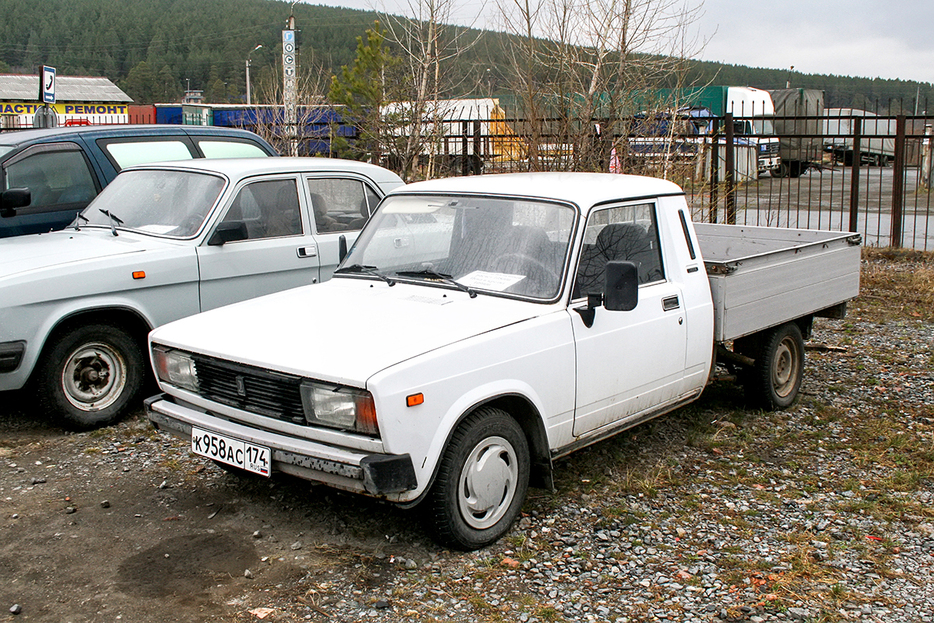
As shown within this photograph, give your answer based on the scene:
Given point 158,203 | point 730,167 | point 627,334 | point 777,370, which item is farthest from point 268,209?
point 730,167

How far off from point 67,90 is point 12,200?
65689mm

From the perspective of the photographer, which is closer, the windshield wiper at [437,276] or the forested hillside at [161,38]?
the windshield wiper at [437,276]

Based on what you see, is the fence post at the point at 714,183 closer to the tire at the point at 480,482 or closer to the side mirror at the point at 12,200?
the tire at the point at 480,482

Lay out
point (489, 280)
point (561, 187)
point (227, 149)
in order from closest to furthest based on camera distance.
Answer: point (489, 280) → point (561, 187) → point (227, 149)

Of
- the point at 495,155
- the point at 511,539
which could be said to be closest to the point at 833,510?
the point at 511,539

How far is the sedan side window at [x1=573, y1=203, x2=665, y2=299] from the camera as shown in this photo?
4637 millimetres

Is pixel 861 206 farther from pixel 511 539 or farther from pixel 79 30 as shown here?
pixel 79 30

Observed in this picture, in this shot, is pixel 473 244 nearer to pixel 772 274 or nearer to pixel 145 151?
pixel 772 274

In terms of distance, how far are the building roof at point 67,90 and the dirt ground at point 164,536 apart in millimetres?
63123

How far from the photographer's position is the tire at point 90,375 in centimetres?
565

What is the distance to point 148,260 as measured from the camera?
5941 millimetres

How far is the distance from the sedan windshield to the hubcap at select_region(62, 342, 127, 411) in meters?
0.97

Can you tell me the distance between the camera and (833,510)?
183 inches

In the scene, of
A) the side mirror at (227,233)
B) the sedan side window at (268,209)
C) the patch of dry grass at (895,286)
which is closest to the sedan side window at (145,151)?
the sedan side window at (268,209)
